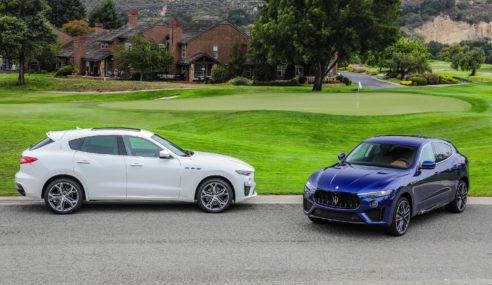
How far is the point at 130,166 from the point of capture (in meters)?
11.9

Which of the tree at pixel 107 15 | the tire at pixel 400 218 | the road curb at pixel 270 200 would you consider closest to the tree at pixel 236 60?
the tree at pixel 107 15

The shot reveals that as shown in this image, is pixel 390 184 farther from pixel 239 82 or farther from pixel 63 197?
pixel 239 82

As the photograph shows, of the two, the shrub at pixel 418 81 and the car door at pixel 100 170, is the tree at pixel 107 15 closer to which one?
the shrub at pixel 418 81

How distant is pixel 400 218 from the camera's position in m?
10.5

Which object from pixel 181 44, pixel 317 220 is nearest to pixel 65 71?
pixel 181 44

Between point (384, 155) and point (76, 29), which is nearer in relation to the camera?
point (384, 155)

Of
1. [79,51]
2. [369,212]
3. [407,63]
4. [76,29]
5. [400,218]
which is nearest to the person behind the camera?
[369,212]

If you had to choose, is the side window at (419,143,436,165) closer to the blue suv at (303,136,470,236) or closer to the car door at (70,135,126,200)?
the blue suv at (303,136,470,236)

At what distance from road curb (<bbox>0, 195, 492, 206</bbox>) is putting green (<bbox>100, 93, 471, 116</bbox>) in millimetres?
19156

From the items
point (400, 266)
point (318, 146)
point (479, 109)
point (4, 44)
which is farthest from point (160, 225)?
point (4, 44)

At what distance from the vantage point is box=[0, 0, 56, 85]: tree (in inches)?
2635

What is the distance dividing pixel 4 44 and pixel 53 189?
61.9 meters

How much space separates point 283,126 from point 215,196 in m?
17.2

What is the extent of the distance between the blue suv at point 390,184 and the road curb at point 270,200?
3.82 feet
